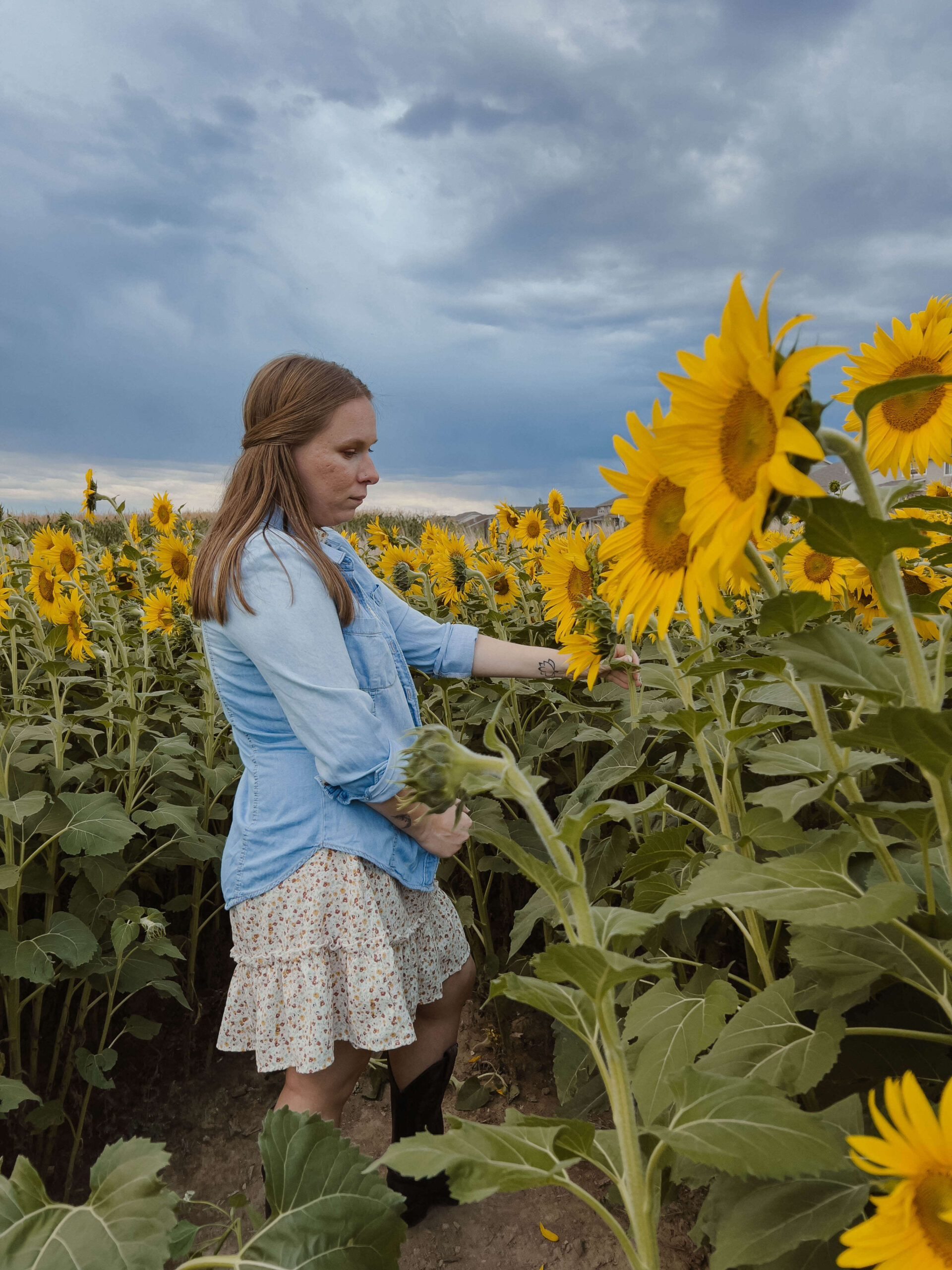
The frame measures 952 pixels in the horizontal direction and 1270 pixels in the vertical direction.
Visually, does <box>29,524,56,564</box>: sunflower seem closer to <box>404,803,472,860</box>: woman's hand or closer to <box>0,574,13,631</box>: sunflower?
<box>0,574,13,631</box>: sunflower

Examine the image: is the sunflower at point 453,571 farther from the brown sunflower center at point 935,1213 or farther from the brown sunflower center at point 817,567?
the brown sunflower center at point 935,1213

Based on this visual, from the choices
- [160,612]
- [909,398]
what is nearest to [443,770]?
[909,398]

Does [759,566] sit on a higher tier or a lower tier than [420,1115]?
higher

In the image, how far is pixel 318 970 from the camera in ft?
6.67

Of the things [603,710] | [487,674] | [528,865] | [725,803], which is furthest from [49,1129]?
[528,865]

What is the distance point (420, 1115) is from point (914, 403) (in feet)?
6.80

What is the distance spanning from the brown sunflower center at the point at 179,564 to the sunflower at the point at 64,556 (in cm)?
43

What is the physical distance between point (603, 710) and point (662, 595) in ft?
4.08

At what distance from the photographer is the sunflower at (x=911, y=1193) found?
0.64 metres

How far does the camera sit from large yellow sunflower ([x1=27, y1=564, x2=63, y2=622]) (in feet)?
12.7

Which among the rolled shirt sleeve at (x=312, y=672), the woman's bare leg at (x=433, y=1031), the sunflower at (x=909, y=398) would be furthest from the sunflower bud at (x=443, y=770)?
the woman's bare leg at (x=433, y=1031)

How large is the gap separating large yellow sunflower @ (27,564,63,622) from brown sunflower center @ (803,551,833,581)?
291 cm

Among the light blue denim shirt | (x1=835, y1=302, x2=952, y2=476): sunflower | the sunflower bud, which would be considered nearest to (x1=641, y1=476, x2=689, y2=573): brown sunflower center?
the sunflower bud

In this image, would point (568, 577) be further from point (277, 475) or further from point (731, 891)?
point (731, 891)
